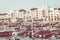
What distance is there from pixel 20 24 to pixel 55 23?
0.42 m

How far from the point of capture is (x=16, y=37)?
1.87 metres

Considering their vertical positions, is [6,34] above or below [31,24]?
below

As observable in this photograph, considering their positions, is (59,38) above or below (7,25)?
below

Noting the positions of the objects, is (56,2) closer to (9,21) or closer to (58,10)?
(58,10)

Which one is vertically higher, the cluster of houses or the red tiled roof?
the cluster of houses

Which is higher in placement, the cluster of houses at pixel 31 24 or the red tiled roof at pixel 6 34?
the cluster of houses at pixel 31 24

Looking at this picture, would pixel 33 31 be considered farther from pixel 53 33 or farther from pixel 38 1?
pixel 38 1

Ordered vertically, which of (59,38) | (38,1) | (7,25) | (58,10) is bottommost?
(59,38)

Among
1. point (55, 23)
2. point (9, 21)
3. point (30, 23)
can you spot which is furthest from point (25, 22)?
point (55, 23)

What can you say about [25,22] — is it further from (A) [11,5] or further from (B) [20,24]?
(A) [11,5]

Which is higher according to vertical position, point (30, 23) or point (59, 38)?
point (30, 23)

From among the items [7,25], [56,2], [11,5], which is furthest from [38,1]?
[7,25]

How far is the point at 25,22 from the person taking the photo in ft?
6.24

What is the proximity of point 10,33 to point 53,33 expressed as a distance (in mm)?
506
